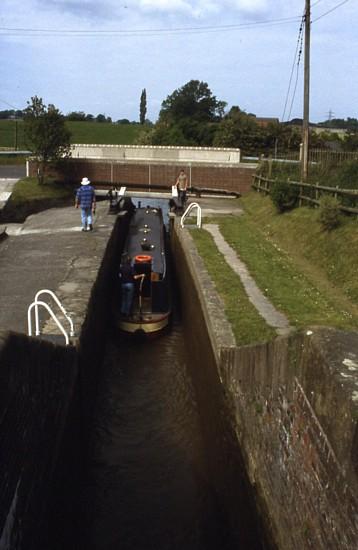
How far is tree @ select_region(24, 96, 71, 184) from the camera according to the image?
2817cm

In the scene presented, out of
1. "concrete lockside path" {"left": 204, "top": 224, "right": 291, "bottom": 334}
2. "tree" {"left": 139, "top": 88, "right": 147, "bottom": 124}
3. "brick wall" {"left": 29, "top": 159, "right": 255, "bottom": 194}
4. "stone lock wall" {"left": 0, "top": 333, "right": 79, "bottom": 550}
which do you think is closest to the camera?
"stone lock wall" {"left": 0, "top": 333, "right": 79, "bottom": 550}

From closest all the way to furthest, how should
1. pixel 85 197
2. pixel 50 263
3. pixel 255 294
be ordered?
pixel 255 294 → pixel 50 263 → pixel 85 197

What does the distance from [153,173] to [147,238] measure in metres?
14.2

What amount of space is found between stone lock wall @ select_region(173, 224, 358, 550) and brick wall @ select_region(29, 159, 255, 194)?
22630mm

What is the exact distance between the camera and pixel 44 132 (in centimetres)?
2828

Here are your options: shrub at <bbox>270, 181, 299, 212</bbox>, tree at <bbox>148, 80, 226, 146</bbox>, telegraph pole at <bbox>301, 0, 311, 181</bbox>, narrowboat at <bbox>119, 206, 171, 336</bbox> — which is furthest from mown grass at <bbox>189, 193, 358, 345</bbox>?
tree at <bbox>148, 80, 226, 146</bbox>

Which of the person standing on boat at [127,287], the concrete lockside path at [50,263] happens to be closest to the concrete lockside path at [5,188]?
the concrete lockside path at [50,263]

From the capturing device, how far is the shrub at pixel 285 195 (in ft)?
61.5

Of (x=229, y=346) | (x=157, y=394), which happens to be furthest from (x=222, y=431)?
(x=157, y=394)

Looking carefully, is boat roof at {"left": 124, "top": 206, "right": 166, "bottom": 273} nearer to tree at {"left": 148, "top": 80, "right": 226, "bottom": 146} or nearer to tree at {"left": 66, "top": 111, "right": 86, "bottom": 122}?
tree at {"left": 148, "top": 80, "right": 226, "bottom": 146}

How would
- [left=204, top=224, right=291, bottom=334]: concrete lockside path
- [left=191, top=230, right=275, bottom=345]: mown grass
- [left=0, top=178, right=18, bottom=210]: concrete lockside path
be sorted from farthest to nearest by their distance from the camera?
[left=0, top=178, right=18, bottom=210]: concrete lockside path → [left=204, top=224, right=291, bottom=334]: concrete lockside path → [left=191, top=230, right=275, bottom=345]: mown grass

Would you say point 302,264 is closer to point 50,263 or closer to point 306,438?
point 50,263

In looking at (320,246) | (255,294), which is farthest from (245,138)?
(255,294)

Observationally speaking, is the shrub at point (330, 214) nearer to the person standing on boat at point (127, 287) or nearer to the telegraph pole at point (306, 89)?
the person standing on boat at point (127, 287)
